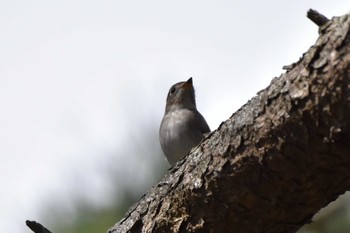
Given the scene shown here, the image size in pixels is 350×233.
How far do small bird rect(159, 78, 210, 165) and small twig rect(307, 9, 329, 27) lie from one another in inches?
151

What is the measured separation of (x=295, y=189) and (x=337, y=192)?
124 millimetres

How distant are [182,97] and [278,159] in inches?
192

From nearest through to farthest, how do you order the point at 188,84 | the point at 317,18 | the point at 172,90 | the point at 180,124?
the point at 317,18 → the point at 180,124 → the point at 188,84 → the point at 172,90

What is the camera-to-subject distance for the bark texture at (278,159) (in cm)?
206

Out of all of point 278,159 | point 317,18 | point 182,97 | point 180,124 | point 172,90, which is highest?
point 172,90

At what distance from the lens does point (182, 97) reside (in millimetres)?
7121

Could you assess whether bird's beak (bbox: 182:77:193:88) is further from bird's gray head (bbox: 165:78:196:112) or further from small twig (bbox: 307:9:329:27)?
small twig (bbox: 307:9:329:27)

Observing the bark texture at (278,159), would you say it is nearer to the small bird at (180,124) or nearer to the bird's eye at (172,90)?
the small bird at (180,124)

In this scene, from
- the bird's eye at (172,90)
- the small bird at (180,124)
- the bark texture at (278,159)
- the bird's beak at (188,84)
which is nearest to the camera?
the bark texture at (278,159)

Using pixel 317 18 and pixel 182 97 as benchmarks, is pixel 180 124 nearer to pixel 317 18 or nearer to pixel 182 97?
pixel 182 97

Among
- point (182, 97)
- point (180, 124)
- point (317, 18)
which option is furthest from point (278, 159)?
point (182, 97)

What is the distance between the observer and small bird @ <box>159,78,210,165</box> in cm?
627

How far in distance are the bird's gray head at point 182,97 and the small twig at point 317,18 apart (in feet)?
16.0

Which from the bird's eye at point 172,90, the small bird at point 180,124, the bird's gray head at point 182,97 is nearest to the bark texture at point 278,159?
the small bird at point 180,124
